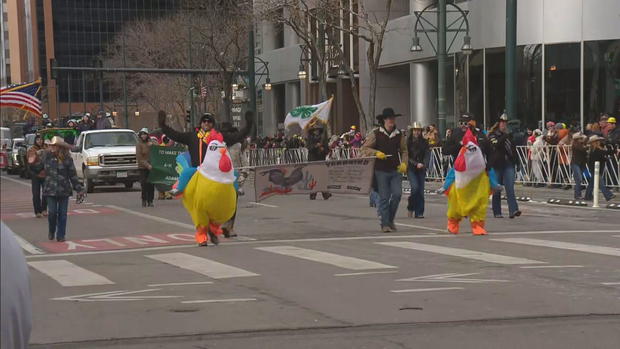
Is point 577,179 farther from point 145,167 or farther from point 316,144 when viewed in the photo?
point 145,167

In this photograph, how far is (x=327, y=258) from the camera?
1162 centimetres

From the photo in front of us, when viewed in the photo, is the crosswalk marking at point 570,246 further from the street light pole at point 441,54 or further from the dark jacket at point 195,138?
the street light pole at point 441,54

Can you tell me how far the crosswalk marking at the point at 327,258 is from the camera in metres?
10.8

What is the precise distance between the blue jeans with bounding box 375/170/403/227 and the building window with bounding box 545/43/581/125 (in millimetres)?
19058

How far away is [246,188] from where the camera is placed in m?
30.9

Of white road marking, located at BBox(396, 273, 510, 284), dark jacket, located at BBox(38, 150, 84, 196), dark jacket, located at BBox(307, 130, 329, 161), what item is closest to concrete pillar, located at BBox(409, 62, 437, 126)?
dark jacket, located at BBox(307, 130, 329, 161)

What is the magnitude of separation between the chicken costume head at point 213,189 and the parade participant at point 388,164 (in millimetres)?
2637

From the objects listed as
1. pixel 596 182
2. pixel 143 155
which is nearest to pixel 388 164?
pixel 596 182

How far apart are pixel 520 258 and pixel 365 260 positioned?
1.76 meters

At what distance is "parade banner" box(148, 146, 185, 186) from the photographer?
Result: 946 inches

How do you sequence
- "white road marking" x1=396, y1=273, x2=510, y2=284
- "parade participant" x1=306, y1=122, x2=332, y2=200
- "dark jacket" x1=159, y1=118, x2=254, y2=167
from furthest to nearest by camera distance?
"parade participant" x1=306, y1=122, x2=332, y2=200, "dark jacket" x1=159, y1=118, x2=254, y2=167, "white road marking" x1=396, y1=273, x2=510, y2=284

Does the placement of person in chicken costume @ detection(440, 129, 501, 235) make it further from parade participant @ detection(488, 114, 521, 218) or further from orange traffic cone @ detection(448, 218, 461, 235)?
parade participant @ detection(488, 114, 521, 218)

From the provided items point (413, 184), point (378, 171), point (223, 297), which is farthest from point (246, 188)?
point (223, 297)

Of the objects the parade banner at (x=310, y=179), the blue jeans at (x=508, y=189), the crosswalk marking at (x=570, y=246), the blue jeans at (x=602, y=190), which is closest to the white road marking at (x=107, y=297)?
the crosswalk marking at (x=570, y=246)
